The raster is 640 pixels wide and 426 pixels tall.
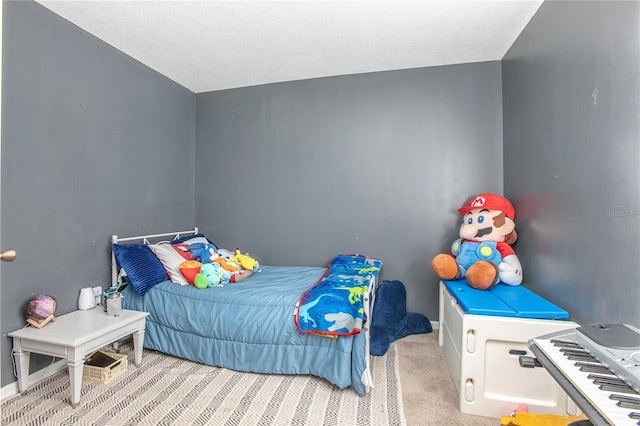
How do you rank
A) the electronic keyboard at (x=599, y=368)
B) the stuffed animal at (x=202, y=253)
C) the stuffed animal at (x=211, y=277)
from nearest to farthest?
the electronic keyboard at (x=599, y=368), the stuffed animal at (x=211, y=277), the stuffed animal at (x=202, y=253)

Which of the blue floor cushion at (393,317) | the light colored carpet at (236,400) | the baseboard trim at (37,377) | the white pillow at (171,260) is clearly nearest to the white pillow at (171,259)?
the white pillow at (171,260)

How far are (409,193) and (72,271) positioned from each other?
115 inches

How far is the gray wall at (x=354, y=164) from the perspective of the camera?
2807 millimetres

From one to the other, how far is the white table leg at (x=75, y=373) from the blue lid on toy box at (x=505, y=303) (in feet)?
7.53

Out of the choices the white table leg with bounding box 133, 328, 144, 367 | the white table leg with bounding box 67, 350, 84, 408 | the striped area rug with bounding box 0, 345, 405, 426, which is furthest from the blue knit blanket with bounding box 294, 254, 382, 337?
the white table leg with bounding box 67, 350, 84, 408

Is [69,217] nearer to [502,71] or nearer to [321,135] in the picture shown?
[321,135]

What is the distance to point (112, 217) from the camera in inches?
96.4

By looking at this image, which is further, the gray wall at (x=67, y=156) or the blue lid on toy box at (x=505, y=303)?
the gray wall at (x=67, y=156)

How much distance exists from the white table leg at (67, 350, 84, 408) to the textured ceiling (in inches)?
89.1

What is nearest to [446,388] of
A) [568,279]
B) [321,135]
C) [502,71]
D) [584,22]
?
[568,279]

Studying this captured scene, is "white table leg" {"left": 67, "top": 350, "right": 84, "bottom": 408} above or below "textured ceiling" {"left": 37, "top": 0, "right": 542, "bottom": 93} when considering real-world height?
below

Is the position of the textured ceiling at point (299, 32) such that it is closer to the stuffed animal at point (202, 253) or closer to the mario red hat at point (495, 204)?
the mario red hat at point (495, 204)

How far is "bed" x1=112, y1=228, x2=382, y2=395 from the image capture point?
1.85 meters

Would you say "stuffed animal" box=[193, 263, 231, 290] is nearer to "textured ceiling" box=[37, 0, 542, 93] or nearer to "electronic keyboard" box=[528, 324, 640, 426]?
"textured ceiling" box=[37, 0, 542, 93]
